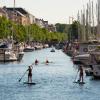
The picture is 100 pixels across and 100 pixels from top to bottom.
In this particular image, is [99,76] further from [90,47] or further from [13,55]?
[13,55]

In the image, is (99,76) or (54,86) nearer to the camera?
(54,86)

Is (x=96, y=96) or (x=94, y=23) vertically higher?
(x=94, y=23)

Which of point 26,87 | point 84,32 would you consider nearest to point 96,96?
point 26,87

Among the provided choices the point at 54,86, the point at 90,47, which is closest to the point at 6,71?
the point at 90,47

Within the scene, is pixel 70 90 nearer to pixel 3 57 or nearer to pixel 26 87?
pixel 26 87

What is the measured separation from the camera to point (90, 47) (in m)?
109

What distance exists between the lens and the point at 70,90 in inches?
2724

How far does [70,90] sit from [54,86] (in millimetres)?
5148

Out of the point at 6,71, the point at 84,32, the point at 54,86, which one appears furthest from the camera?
the point at 84,32

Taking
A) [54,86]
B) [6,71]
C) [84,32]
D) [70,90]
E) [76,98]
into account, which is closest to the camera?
[76,98]

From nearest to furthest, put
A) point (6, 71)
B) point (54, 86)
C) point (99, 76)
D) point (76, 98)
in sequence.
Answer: point (76, 98), point (54, 86), point (99, 76), point (6, 71)

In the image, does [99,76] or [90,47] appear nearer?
[99,76]

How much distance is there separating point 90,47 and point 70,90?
4047 cm

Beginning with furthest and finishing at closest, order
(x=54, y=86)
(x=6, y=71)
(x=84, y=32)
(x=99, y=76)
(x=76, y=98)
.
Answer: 1. (x=84, y=32)
2. (x=6, y=71)
3. (x=99, y=76)
4. (x=54, y=86)
5. (x=76, y=98)
